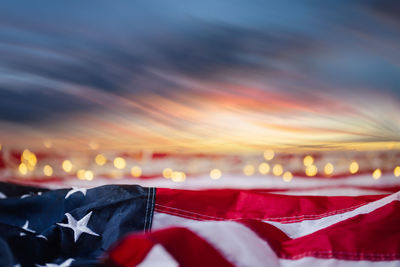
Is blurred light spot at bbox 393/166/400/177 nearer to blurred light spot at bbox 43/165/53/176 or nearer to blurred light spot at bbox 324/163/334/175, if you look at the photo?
blurred light spot at bbox 324/163/334/175

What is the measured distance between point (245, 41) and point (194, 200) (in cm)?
50

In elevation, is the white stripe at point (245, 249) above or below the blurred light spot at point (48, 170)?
below

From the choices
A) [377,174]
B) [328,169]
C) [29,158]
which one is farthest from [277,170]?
[29,158]

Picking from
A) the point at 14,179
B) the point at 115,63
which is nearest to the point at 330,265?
the point at 115,63

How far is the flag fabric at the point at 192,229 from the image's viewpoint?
645mm

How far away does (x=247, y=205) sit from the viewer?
916 millimetres

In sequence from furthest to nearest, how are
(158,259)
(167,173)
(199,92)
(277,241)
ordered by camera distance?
(167,173) → (199,92) → (277,241) → (158,259)

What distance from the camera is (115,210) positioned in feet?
2.79

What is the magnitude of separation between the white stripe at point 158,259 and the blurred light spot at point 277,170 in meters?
0.74

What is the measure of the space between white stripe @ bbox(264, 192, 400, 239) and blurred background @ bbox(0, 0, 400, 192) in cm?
45

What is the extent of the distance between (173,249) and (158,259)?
1.3 inches

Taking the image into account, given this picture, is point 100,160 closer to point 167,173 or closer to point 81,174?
point 81,174

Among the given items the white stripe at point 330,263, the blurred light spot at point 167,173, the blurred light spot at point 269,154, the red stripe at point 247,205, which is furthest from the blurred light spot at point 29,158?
the white stripe at point 330,263

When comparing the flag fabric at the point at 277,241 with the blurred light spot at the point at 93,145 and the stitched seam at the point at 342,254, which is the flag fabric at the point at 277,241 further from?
the blurred light spot at the point at 93,145
